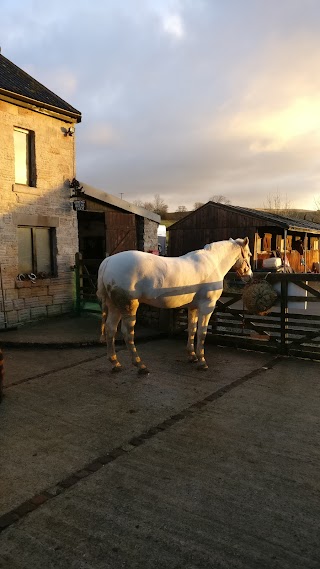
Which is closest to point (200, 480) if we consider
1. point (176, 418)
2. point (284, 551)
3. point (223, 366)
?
point (284, 551)

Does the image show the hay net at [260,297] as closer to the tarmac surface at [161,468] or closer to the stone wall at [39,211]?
the tarmac surface at [161,468]

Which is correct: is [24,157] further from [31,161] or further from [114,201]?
[114,201]

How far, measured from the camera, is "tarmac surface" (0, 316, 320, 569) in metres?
2.59

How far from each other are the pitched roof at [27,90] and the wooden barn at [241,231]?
13730mm

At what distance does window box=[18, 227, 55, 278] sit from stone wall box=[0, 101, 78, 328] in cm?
19

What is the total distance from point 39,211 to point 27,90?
3.20m

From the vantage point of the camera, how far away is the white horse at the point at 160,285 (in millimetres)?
6035

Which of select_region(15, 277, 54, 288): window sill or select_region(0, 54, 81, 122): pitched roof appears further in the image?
select_region(15, 277, 54, 288): window sill

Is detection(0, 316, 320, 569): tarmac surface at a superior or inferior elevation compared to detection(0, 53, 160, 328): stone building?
inferior

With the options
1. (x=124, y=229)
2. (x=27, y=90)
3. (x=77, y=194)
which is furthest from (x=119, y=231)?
(x=27, y=90)

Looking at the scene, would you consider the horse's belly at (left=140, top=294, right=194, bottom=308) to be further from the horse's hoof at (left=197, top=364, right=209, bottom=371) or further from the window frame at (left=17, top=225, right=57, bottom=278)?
the window frame at (left=17, top=225, right=57, bottom=278)

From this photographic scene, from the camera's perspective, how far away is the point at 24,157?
10.8m


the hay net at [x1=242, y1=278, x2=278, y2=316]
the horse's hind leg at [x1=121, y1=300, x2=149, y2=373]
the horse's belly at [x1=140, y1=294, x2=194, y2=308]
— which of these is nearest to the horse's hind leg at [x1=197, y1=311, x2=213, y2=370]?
the horse's belly at [x1=140, y1=294, x2=194, y2=308]

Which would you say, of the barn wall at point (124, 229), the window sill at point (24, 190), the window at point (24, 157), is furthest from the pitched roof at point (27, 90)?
the barn wall at point (124, 229)
